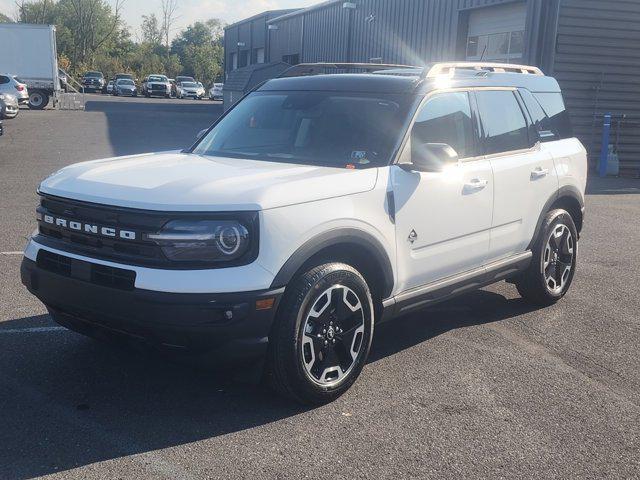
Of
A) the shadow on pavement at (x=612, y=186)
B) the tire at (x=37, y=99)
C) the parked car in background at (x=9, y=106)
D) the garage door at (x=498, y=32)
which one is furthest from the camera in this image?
the tire at (x=37, y=99)

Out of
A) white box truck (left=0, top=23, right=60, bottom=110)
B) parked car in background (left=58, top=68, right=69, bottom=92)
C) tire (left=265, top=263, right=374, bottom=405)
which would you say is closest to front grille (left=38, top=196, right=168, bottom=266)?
tire (left=265, top=263, right=374, bottom=405)

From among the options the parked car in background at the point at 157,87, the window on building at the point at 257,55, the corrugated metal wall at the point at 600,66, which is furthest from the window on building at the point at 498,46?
the parked car in background at the point at 157,87

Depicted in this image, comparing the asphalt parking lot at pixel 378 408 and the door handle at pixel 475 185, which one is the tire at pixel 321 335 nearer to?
the asphalt parking lot at pixel 378 408

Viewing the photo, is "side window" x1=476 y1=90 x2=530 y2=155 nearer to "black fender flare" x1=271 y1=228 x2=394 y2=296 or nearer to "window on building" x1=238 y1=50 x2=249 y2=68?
"black fender flare" x1=271 y1=228 x2=394 y2=296

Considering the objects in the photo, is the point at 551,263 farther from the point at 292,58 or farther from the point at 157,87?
the point at 157,87

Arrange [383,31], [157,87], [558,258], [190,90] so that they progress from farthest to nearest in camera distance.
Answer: [190,90], [157,87], [383,31], [558,258]

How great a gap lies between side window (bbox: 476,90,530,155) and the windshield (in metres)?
0.89

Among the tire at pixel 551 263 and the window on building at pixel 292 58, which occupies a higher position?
the window on building at pixel 292 58

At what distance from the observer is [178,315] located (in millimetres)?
3582

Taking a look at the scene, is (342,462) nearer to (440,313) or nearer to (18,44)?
(440,313)

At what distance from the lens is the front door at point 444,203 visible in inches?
180

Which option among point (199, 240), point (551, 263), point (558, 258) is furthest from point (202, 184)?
point (558, 258)

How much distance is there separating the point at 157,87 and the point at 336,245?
57803 millimetres

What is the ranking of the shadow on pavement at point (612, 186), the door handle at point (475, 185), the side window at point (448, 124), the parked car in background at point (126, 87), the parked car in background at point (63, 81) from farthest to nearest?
the parked car in background at point (126, 87) → the parked car in background at point (63, 81) → the shadow on pavement at point (612, 186) → the door handle at point (475, 185) → the side window at point (448, 124)
